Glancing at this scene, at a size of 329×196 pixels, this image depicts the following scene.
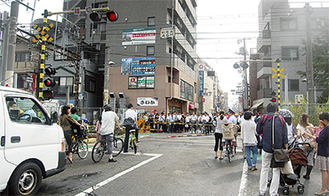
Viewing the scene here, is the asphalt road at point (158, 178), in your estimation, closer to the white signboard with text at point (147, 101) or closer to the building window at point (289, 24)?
the white signboard with text at point (147, 101)

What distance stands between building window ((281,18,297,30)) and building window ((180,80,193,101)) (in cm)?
1445

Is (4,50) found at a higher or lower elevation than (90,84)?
lower

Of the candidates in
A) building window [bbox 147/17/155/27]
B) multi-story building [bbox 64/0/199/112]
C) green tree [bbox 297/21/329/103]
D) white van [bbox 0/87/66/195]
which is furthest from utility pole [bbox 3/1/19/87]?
green tree [bbox 297/21/329/103]

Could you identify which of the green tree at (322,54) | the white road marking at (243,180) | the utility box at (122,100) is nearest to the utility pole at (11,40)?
the white road marking at (243,180)

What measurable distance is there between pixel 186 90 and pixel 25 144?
31.6 metres

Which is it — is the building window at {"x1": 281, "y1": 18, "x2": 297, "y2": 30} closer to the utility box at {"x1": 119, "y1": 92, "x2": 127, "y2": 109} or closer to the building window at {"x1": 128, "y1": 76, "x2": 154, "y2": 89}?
the building window at {"x1": 128, "y1": 76, "x2": 154, "y2": 89}

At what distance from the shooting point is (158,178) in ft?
20.2

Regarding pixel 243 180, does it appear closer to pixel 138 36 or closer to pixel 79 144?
pixel 79 144

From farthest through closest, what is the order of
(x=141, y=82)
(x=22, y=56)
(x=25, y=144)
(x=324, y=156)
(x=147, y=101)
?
(x=22, y=56)
(x=141, y=82)
(x=147, y=101)
(x=324, y=156)
(x=25, y=144)

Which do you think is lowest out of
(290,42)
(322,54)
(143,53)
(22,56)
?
(322,54)

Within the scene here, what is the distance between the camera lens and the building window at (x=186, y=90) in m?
33.0

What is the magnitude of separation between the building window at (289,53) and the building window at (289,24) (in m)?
2.43

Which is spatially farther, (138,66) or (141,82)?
(138,66)

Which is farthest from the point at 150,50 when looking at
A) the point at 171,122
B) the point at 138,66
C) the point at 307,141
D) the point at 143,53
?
the point at 307,141
